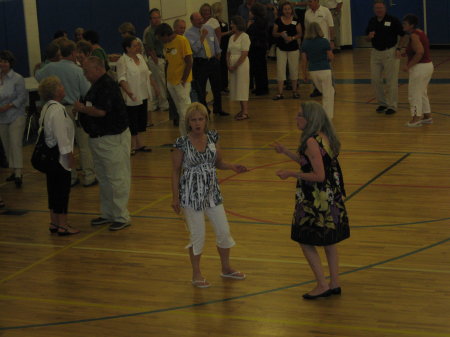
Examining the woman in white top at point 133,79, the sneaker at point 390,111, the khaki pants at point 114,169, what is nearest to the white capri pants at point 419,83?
the sneaker at point 390,111

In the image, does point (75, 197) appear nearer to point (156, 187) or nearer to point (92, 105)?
point (156, 187)

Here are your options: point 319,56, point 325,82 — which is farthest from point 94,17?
point 325,82

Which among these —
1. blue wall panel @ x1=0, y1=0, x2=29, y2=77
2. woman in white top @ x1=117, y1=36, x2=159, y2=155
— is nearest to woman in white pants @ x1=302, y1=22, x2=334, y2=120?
woman in white top @ x1=117, y1=36, x2=159, y2=155

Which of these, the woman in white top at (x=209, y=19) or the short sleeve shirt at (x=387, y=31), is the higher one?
the woman in white top at (x=209, y=19)

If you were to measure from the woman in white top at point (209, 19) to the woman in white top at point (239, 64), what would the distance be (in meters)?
0.91

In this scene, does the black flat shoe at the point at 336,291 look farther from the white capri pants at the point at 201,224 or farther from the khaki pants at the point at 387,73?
the khaki pants at the point at 387,73

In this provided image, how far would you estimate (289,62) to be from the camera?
56.0 ft

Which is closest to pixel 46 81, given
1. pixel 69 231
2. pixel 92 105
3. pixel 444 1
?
pixel 92 105

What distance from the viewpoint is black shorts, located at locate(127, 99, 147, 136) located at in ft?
40.4

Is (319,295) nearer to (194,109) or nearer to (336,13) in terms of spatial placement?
(194,109)

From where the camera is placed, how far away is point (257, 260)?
784 cm

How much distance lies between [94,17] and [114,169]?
9.56 m

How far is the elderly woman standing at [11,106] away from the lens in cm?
1101

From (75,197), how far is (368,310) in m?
5.14
